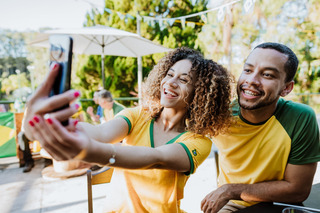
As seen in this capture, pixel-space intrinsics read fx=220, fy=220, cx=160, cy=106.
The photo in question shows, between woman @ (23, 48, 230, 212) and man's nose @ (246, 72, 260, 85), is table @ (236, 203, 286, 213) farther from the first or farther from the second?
man's nose @ (246, 72, 260, 85)

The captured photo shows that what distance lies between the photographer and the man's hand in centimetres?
131

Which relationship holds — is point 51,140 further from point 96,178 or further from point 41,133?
point 96,178

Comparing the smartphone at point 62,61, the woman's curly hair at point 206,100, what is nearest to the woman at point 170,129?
the woman's curly hair at point 206,100

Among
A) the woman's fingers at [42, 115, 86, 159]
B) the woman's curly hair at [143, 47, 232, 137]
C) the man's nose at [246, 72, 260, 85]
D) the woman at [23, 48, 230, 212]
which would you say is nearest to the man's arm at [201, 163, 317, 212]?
the woman at [23, 48, 230, 212]

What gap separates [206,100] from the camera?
4.28ft

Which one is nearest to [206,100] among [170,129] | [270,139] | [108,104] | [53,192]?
[170,129]

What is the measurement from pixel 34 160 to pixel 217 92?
15.1ft

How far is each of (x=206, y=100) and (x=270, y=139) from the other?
1.65 feet

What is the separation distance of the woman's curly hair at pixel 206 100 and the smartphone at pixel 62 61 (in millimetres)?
851

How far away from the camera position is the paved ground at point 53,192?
9.52 feet

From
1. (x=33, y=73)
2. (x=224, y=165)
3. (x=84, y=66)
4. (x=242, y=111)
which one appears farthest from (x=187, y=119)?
(x=33, y=73)

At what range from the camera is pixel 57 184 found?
11.7 feet

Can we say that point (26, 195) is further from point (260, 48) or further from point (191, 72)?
point (260, 48)

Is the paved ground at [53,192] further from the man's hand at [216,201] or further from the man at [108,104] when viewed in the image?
the man's hand at [216,201]
